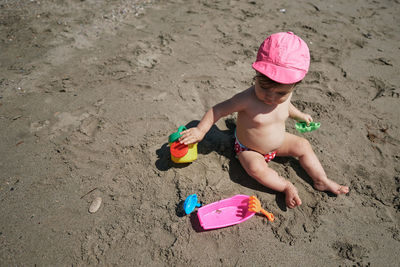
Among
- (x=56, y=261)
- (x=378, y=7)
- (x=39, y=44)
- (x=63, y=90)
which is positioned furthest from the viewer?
(x=378, y=7)

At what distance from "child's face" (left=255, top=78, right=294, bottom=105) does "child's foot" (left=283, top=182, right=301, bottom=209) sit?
637 mm

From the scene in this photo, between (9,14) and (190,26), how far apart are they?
2.85m

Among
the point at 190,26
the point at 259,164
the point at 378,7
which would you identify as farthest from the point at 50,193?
the point at 378,7

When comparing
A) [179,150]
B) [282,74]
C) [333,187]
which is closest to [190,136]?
[179,150]

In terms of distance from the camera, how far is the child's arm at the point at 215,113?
1.89m

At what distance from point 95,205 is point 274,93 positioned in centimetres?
148

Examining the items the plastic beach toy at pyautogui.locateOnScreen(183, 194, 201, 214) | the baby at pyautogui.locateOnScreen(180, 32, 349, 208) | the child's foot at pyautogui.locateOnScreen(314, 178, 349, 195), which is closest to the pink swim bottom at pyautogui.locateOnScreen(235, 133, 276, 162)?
the baby at pyautogui.locateOnScreen(180, 32, 349, 208)

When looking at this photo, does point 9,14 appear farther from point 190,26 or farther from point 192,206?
point 192,206

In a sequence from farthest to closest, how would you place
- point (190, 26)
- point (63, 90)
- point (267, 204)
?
point (190, 26) < point (63, 90) < point (267, 204)

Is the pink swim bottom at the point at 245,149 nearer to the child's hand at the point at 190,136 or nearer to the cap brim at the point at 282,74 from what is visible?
the child's hand at the point at 190,136

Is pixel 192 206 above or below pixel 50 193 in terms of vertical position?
above

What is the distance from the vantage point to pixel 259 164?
1969 mm

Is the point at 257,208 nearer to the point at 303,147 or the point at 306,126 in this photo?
the point at 303,147

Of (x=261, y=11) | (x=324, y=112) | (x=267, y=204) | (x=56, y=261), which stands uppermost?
(x=261, y=11)
